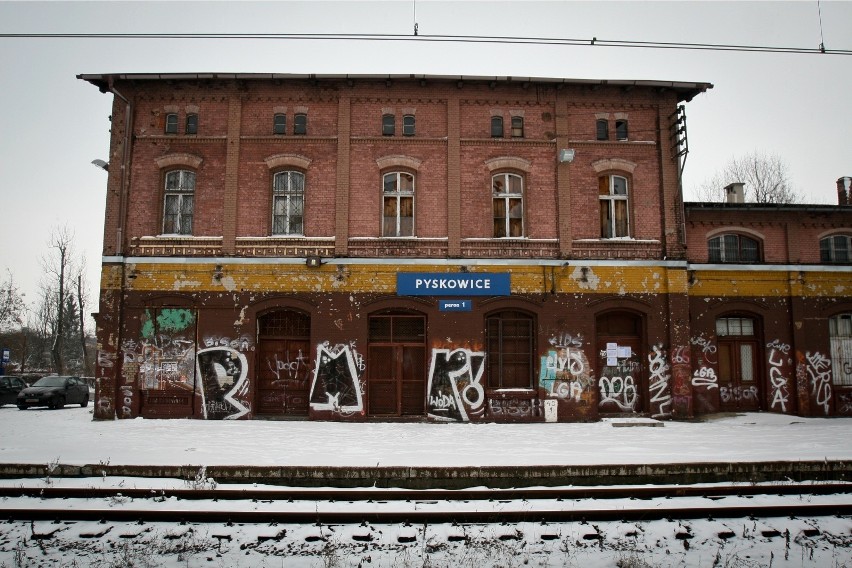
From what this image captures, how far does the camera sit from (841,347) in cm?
1641

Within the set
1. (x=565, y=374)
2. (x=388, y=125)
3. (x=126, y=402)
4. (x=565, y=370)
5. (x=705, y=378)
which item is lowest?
(x=126, y=402)

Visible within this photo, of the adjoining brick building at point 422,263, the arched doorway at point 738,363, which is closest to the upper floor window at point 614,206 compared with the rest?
the adjoining brick building at point 422,263

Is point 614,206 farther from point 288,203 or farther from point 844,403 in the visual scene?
point 288,203

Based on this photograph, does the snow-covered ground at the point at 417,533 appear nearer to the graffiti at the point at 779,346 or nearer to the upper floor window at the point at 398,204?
the graffiti at the point at 779,346

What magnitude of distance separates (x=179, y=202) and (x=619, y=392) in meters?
13.3

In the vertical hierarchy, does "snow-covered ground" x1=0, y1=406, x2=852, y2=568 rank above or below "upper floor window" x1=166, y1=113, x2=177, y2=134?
below

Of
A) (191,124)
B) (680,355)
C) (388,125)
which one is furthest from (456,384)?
(191,124)

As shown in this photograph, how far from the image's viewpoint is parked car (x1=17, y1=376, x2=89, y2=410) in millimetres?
20234

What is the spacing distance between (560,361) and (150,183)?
487 inches

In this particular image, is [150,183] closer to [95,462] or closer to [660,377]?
[95,462]

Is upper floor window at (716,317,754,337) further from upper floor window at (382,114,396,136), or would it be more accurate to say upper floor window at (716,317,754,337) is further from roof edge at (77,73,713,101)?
upper floor window at (382,114,396,136)

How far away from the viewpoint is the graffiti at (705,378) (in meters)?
15.7

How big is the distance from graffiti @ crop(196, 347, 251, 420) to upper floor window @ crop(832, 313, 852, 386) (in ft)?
55.5

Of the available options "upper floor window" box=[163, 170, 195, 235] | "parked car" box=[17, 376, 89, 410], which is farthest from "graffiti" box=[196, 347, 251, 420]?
"parked car" box=[17, 376, 89, 410]
